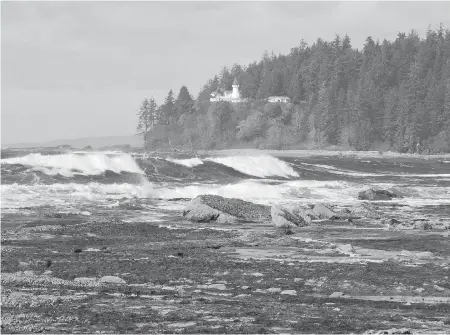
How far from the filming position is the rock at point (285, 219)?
27.4 meters

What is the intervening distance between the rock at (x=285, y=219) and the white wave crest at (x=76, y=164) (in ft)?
60.4

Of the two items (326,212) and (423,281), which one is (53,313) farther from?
(326,212)

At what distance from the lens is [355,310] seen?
14.1m

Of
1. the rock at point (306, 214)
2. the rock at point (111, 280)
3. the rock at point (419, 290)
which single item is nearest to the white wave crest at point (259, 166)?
the rock at point (306, 214)

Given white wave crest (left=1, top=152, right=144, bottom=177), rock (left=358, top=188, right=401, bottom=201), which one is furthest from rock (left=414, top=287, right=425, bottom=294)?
white wave crest (left=1, top=152, right=144, bottom=177)

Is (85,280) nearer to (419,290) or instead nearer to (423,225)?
(419,290)

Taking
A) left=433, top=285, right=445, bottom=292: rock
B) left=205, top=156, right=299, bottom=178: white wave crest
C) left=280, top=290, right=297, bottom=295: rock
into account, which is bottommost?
left=433, top=285, right=445, bottom=292: rock

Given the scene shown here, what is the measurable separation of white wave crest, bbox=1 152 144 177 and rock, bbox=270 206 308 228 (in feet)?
60.4

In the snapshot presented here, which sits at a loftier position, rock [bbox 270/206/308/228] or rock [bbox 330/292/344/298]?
rock [bbox 270/206/308/228]

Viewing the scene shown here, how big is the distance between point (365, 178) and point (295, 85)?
104 meters

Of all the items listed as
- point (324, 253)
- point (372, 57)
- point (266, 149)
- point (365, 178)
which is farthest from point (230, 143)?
point (324, 253)

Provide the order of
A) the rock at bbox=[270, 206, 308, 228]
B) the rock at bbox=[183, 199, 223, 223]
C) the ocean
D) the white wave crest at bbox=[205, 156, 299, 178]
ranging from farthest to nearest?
the white wave crest at bbox=[205, 156, 299, 178], the ocean, the rock at bbox=[183, 199, 223, 223], the rock at bbox=[270, 206, 308, 228]

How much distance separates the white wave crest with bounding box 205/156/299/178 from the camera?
58931 mm

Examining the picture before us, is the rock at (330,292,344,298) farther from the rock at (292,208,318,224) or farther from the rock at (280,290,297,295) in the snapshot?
the rock at (292,208,318,224)
